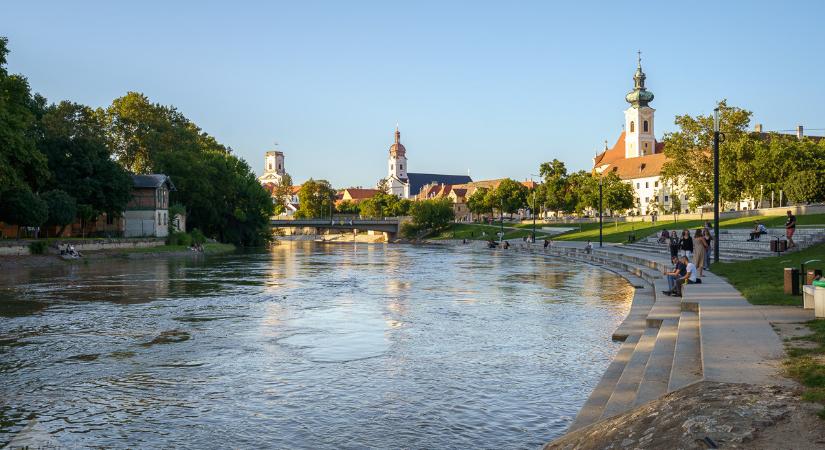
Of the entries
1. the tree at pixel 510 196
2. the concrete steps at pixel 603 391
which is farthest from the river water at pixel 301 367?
the tree at pixel 510 196

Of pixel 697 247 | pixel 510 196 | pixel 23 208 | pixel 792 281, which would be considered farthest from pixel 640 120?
pixel 792 281

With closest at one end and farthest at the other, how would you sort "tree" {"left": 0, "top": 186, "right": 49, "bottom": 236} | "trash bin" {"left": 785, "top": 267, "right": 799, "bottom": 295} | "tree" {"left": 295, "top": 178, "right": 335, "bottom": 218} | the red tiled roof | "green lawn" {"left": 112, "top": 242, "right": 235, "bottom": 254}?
"trash bin" {"left": 785, "top": 267, "right": 799, "bottom": 295} → "tree" {"left": 0, "top": 186, "right": 49, "bottom": 236} → "green lawn" {"left": 112, "top": 242, "right": 235, "bottom": 254} → the red tiled roof → "tree" {"left": 295, "top": 178, "right": 335, "bottom": 218}

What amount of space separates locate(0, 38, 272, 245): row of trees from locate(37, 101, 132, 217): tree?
0.29ft

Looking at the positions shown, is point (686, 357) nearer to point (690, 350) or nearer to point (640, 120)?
point (690, 350)

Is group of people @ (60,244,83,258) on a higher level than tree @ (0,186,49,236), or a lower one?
lower

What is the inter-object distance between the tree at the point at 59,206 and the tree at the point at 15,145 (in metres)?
1.49

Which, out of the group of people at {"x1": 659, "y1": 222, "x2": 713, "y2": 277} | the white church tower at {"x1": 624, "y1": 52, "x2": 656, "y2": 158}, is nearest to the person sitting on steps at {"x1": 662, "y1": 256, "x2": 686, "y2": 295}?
the group of people at {"x1": 659, "y1": 222, "x2": 713, "y2": 277}

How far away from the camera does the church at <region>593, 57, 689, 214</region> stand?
5748 inches

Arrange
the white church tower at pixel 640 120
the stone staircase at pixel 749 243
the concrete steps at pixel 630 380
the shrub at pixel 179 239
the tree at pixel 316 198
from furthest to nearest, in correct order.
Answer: the tree at pixel 316 198, the white church tower at pixel 640 120, the shrub at pixel 179 239, the stone staircase at pixel 749 243, the concrete steps at pixel 630 380

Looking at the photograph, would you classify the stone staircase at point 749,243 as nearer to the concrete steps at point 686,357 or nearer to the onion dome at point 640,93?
the concrete steps at point 686,357

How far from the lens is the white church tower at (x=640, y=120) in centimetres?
16462

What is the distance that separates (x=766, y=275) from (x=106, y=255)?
51.6m

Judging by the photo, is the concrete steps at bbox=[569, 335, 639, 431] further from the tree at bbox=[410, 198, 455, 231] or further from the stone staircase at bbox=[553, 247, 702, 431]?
the tree at bbox=[410, 198, 455, 231]

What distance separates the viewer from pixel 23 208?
5466cm
